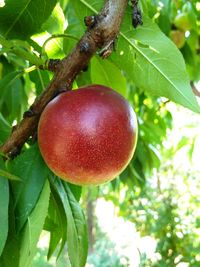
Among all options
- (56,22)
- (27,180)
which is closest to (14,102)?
(56,22)

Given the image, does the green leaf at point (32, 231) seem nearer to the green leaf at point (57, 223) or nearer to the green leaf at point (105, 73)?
the green leaf at point (57, 223)

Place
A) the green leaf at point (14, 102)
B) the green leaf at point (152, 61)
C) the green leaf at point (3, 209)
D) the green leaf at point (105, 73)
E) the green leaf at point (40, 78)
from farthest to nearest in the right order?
1. the green leaf at point (14, 102)
2. the green leaf at point (40, 78)
3. the green leaf at point (105, 73)
4. the green leaf at point (152, 61)
5. the green leaf at point (3, 209)

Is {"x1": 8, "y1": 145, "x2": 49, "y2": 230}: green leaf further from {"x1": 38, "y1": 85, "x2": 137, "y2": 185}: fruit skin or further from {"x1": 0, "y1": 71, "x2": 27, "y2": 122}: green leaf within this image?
{"x1": 0, "y1": 71, "x2": 27, "y2": 122}: green leaf

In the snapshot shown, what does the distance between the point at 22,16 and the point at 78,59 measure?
27 centimetres

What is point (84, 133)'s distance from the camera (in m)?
0.86

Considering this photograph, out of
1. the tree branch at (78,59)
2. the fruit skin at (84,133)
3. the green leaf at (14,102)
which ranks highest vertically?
the tree branch at (78,59)

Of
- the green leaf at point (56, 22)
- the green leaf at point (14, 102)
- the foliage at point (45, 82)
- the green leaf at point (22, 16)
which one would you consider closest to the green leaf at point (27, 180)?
the foliage at point (45, 82)

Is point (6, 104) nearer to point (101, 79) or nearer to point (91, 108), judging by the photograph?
point (101, 79)

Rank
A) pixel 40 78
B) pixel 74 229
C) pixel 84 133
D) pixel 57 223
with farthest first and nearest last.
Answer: pixel 40 78, pixel 57 223, pixel 74 229, pixel 84 133

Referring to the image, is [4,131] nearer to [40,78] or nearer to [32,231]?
[40,78]

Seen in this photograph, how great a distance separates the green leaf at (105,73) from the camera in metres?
1.12

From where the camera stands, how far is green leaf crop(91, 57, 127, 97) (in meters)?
1.12

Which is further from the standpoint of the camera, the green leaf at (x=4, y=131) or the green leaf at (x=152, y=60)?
the green leaf at (x=4, y=131)

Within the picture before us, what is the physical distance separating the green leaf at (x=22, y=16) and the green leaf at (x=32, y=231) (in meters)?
0.39
